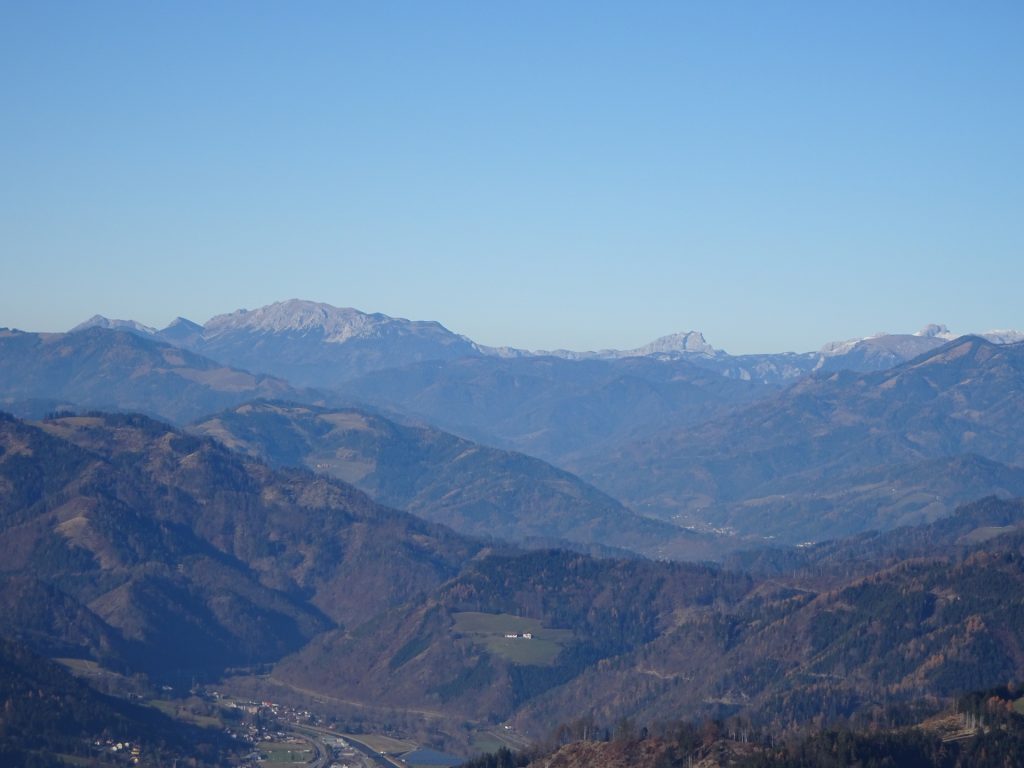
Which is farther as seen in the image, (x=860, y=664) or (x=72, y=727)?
(x=860, y=664)

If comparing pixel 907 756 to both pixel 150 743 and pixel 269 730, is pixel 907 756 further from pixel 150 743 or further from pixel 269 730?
pixel 269 730

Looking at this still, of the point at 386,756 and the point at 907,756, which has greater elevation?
the point at 907,756

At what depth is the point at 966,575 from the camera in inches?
7795

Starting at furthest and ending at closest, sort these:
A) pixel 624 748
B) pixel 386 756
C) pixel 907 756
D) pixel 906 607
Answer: pixel 906 607, pixel 386 756, pixel 624 748, pixel 907 756

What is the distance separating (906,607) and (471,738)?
175 ft

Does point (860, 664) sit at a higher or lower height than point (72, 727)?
higher

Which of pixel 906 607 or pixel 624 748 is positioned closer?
pixel 624 748

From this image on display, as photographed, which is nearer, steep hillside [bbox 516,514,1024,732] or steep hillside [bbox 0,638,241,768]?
steep hillside [bbox 0,638,241,768]

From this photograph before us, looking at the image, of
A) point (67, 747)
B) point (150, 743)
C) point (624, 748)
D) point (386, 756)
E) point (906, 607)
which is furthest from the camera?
point (906, 607)

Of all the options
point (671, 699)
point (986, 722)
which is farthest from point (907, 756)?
point (671, 699)

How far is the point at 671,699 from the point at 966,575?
40320 mm

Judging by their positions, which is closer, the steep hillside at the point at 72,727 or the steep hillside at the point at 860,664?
the steep hillside at the point at 72,727

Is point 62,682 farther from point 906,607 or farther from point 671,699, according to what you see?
point 906,607

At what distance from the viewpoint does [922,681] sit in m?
172
